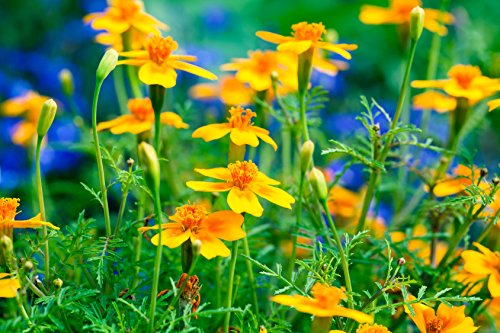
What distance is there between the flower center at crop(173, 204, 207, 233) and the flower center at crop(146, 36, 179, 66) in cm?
16

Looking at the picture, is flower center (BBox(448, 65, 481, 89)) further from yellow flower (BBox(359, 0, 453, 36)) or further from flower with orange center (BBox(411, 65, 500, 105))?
yellow flower (BBox(359, 0, 453, 36))

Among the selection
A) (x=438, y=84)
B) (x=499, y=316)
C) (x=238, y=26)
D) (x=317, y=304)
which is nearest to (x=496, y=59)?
(x=438, y=84)

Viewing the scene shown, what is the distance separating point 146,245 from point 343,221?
37 centimetres

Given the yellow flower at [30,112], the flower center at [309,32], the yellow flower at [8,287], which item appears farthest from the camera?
the yellow flower at [30,112]

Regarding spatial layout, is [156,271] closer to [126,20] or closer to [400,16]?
[126,20]

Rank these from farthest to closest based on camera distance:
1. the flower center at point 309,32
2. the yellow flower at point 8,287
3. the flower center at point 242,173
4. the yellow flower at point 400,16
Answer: the yellow flower at point 400,16 < the flower center at point 309,32 < the flower center at point 242,173 < the yellow flower at point 8,287

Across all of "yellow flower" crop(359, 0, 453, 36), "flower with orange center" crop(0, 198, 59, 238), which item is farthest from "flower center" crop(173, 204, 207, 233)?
"yellow flower" crop(359, 0, 453, 36)

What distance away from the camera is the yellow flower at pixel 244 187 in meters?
0.59

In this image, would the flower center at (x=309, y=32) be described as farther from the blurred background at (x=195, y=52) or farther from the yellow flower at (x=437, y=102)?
the blurred background at (x=195, y=52)

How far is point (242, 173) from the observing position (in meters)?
0.61

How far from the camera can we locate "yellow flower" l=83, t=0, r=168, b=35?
820 millimetres

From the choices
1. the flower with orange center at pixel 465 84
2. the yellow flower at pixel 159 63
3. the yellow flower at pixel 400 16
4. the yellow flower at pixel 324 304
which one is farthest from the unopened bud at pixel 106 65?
the yellow flower at pixel 400 16

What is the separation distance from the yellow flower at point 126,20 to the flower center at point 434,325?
457 millimetres

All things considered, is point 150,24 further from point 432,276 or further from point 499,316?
point 499,316
